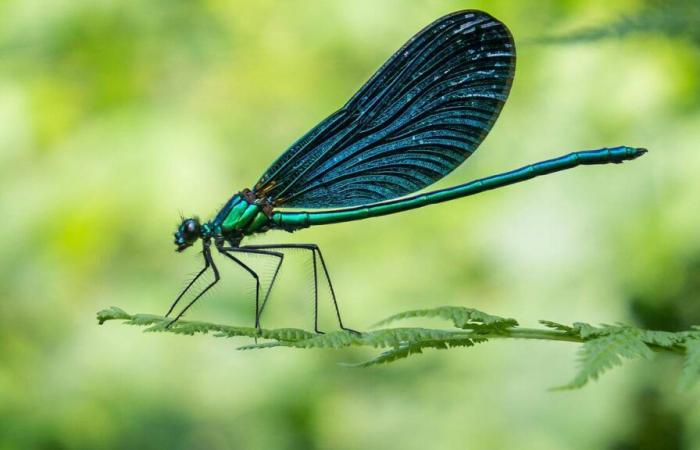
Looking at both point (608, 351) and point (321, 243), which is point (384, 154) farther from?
point (321, 243)

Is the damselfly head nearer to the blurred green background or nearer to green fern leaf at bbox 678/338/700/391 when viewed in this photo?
the blurred green background

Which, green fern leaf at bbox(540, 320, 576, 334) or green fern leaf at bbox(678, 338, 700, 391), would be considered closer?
green fern leaf at bbox(678, 338, 700, 391)

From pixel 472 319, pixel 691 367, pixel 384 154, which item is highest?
pixel 384 154

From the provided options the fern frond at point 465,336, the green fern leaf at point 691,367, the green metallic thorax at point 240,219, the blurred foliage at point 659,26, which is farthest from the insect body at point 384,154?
the green fern leaf at point 691,367

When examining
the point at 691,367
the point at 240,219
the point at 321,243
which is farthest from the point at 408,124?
the point at 321,243

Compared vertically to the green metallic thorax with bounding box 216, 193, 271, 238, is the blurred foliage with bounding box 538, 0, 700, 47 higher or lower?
higher

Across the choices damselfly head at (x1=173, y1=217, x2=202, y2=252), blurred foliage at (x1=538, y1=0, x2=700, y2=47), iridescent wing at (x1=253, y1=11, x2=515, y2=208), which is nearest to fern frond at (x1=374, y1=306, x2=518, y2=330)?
blurred foliage at (x1=538, y1=0, x2=700, y2=47)

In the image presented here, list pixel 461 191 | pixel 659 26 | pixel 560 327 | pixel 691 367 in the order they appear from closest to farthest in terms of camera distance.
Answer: pixel 691 367, pixel 560 327, pixel 659 26, pixel 461 191
